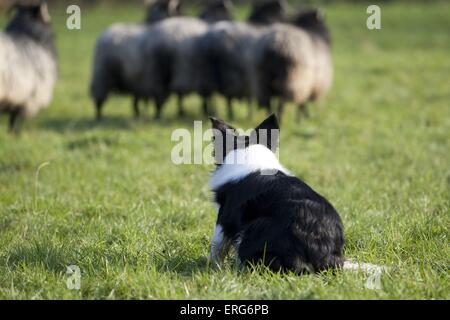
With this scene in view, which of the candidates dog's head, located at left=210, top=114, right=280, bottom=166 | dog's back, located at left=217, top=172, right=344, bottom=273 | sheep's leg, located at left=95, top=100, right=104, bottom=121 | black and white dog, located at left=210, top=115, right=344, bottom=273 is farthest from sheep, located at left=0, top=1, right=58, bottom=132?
dog's back, located at left=217, top=172, right=344, bottom=273

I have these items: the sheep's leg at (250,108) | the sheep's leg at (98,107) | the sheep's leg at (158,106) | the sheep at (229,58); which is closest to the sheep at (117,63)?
the sheep's leg at (98,107)

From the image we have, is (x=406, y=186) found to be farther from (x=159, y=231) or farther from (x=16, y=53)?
(x=16, y=53)

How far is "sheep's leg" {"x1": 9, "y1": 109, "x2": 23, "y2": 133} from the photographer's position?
955cm

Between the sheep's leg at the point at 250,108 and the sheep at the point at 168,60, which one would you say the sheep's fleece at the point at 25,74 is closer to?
the sheep at the point at 168,60

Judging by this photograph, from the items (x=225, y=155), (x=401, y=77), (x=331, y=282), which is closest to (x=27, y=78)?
(x=225, y=155)

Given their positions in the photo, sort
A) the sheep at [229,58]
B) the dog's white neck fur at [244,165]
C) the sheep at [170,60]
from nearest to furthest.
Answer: the dog's white neck fur at [244,165], the sheep at [229,58], the sheep at [170,60]

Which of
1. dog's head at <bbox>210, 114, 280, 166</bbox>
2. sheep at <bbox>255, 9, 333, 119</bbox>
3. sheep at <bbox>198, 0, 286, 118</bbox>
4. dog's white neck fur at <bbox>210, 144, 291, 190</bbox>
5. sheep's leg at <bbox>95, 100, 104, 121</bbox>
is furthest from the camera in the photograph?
sheep's leg at <bbox>95, 100, 104, 121</bbox>

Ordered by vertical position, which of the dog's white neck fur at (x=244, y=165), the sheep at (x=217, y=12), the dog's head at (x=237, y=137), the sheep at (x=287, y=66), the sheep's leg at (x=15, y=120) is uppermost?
the sheep at (x=217, y=12)

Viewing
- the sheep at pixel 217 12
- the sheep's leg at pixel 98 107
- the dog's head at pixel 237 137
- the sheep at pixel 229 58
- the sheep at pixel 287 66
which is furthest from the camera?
the sheep at pixel 217 12

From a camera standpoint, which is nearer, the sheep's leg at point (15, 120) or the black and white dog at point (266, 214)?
the black and white dog at point (266, 214)

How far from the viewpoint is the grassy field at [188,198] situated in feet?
12.1

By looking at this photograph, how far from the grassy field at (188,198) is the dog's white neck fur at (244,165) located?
0.58m

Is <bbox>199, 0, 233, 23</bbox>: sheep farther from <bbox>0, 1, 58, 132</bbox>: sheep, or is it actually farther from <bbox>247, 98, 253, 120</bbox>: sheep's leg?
<bbox>0, 1, 58, 132</bbox>: sheep

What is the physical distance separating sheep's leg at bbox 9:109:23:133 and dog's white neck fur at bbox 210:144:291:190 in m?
6.07
